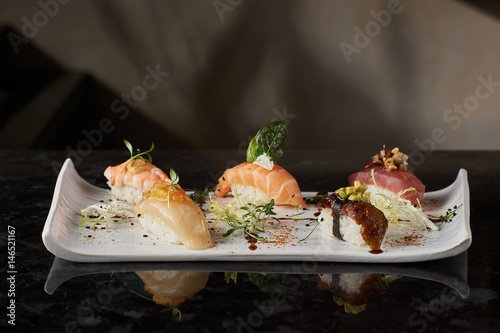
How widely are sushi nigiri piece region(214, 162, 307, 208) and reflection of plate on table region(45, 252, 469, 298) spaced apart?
44 centimetres

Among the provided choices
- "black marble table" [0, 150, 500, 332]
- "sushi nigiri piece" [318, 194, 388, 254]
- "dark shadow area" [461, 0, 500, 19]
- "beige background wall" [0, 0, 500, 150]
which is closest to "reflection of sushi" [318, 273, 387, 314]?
"black marble table" [0, 150, 500, 332]

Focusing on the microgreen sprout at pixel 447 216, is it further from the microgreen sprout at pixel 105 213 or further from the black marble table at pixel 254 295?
the microgreen sprout at pixel 105 213

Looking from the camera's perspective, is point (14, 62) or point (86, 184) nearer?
point (86, 184)

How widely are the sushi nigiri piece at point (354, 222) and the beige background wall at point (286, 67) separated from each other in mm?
2702

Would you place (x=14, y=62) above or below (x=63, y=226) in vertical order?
below

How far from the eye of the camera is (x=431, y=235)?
1676 mm

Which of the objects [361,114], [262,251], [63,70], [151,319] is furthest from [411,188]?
[63,70]

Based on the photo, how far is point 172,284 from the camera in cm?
137

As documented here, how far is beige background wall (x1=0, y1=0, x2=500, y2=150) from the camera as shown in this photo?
4164mm

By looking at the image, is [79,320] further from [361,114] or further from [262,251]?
[361,114]

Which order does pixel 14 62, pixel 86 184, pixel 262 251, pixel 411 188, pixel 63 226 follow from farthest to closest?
pixel 14 62 < pixel 86 184 < pixel 411 188 < pixel 63 226 < pixel 262 251

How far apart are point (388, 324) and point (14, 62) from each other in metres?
3.71

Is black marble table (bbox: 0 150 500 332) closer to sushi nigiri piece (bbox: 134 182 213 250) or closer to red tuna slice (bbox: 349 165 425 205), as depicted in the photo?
sushi nigiri piece (bbox: 134 182 213 250)

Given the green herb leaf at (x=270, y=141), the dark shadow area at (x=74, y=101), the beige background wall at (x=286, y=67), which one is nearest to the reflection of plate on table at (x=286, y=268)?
the green herb leaf at (x=270, y=141)
